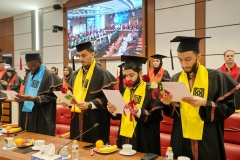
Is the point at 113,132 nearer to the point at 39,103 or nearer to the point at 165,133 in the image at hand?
the point at 165,133

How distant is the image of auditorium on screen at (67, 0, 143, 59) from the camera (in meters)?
6.86

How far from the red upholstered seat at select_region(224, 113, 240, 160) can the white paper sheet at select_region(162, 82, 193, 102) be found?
145 centimetres

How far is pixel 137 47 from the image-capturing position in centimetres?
682

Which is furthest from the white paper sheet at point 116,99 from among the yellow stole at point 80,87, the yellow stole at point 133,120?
the yellow stole at point 80,87

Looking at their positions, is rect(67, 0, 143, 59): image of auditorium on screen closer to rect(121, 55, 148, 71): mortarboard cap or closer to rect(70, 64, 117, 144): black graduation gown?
rect(70, 64, 117, 144): black graduation gown

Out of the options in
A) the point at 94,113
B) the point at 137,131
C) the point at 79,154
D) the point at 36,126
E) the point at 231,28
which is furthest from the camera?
the point at 231,28

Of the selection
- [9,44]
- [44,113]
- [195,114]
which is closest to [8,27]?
[9,44]

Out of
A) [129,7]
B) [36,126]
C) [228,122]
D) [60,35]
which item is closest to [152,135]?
[228,122]

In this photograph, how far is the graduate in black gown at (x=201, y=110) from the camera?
6.11 ft

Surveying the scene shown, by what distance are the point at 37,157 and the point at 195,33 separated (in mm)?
5128

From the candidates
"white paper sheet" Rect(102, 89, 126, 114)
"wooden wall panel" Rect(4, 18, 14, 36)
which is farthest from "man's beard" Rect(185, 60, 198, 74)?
"wooden wall panel" Rect(4, 18, 14, 36)

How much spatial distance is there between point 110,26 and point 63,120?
366 centimetres

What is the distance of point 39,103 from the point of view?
3088 mm

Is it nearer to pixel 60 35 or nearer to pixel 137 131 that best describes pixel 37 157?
pixel 137 131
